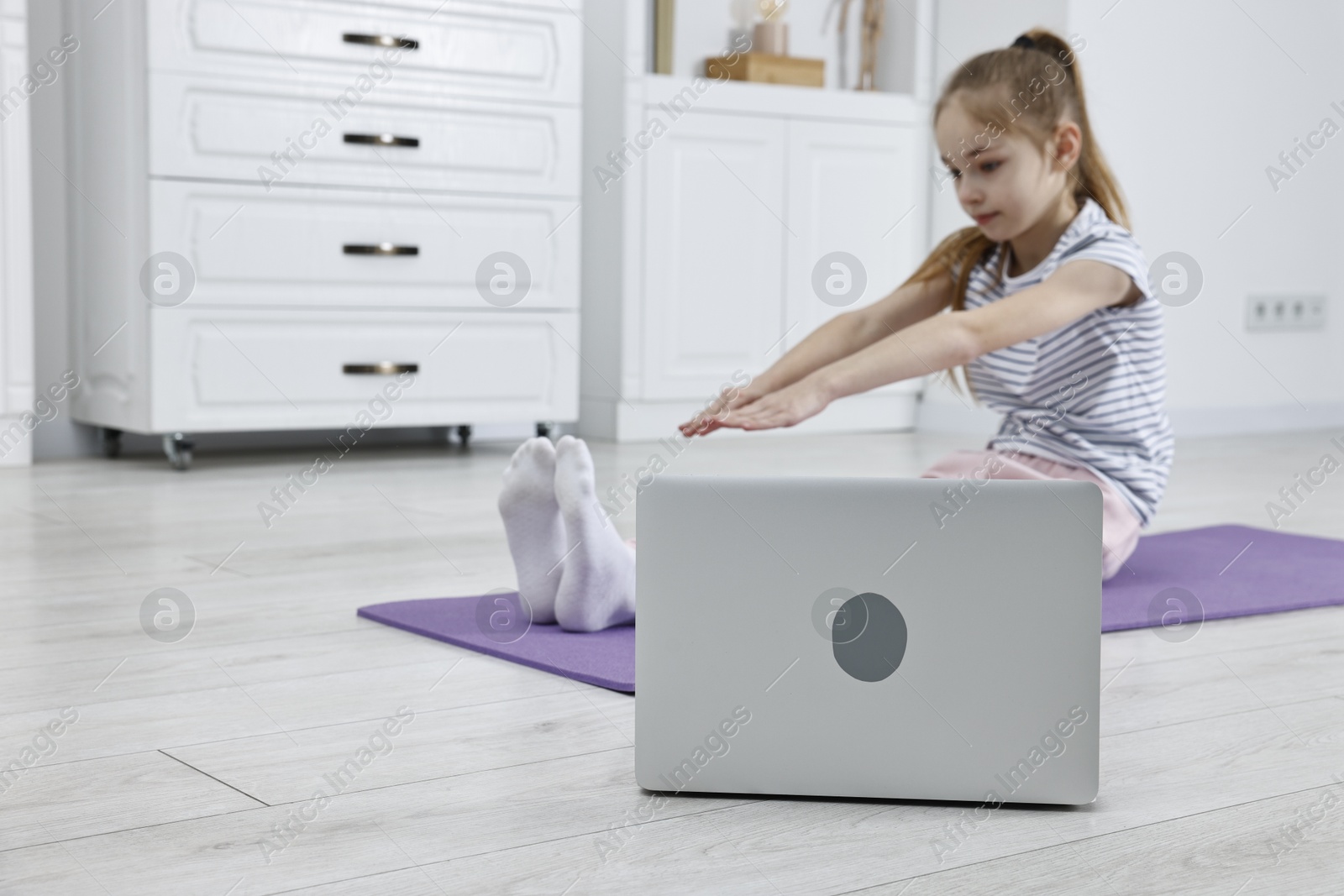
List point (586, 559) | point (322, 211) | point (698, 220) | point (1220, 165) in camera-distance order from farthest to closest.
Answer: point (1220, 165), point (698, 220), point (322, 211), point (586, 559)

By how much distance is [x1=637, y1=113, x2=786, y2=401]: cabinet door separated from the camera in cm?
338

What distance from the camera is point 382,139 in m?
2.84

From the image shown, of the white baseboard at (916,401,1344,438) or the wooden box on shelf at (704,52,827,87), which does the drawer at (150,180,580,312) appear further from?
the white baseboard at (916,401,1344,438)

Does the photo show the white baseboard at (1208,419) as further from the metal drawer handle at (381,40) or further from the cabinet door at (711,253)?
the metal drawer handle at (381,40)

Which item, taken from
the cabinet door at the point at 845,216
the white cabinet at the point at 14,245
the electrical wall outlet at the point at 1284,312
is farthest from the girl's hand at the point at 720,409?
the electrical wall outlet at the point at 1284,312

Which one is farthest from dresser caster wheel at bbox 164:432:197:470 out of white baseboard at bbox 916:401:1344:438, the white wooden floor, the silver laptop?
the silver laptop

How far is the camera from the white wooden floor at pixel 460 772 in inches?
30.3

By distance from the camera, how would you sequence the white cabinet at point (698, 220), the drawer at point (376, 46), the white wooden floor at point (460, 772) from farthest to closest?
the white cabinet at point (698, 220), the drawer at point (376, 46), the white wooden floor at point (460, 772)

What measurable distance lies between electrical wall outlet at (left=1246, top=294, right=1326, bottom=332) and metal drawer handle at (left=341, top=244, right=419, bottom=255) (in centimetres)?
228

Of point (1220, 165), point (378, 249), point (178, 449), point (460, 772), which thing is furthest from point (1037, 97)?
point (1220, 165)

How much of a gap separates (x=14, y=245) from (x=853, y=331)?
5.89 ft

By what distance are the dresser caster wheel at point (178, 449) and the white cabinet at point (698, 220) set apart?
104 cm

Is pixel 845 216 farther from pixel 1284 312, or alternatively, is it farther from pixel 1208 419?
pixel 1284 312

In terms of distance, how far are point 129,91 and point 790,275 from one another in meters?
1.60
